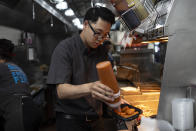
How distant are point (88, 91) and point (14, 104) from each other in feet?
5.22

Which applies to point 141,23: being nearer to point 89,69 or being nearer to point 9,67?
point 89,69

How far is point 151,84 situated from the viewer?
7.64ft

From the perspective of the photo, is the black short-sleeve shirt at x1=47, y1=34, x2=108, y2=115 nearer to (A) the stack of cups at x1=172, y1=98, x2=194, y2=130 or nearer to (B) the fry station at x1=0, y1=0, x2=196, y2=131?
(B) the fry station at x1=0, y1=0, x2=196, y2=131

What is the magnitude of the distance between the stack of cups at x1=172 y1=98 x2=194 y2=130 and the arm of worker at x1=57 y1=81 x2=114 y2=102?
1.38 feet

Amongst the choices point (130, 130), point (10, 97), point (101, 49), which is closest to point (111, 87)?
point (130, 130)

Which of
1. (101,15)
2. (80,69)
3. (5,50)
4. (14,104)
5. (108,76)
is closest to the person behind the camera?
(108,76)

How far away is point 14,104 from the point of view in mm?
2248

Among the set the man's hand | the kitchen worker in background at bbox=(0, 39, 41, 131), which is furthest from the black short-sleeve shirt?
the kitchen worker in background at bbox=(0, 39, 41, 131)

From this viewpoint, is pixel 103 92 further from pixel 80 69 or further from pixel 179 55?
pixel 80 69

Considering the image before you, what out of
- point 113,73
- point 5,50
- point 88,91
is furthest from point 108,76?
point 5,50

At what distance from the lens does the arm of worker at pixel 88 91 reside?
38.1 inches

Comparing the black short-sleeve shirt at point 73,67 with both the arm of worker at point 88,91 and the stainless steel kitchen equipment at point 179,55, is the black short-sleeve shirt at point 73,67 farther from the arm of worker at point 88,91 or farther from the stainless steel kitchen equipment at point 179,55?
the stainless steel kitchen equipment at point 179,55

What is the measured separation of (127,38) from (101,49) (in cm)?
33

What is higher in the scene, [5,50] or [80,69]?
[5,50]
